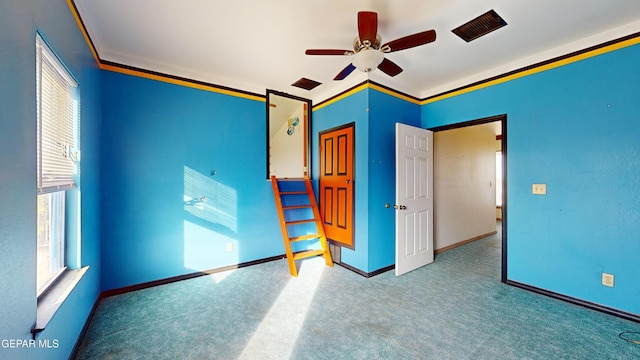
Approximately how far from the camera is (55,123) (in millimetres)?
1585

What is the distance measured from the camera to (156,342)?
1913mm

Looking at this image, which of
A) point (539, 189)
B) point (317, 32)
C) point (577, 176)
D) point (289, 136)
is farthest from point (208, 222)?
point (577, 176)

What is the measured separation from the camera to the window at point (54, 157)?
4.56ft

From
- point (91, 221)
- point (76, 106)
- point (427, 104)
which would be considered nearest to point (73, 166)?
point (76, 106)

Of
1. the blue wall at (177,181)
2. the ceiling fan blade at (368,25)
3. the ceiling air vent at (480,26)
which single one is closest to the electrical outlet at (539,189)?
the ceiling air vent at (480,26)

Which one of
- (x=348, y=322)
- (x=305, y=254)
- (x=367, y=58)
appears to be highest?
(x=367, y=58)

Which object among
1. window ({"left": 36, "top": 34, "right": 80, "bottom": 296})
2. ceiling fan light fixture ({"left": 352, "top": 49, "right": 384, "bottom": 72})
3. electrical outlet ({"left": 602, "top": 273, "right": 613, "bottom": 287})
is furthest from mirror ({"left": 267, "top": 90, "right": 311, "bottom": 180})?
electrical outlet ({"left": 602, "top": 273, "right": 613, "bottom": 287})

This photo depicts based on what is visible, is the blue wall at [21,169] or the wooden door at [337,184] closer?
the blue wall at [21,169]

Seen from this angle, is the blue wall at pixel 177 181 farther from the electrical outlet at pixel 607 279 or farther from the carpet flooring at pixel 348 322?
the electrical outlet at pixel 607 279

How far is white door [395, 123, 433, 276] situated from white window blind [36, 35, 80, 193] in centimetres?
310

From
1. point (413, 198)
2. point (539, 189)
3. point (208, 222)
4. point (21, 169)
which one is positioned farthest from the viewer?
point (413, 198)

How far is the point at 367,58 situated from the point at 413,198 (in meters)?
2.02

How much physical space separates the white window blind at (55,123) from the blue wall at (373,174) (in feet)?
9.15

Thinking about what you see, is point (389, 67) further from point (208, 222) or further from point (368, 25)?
point (208, 222)
